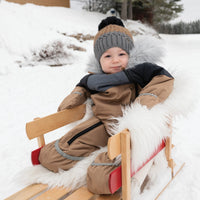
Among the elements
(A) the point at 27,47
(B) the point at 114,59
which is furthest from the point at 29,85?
(B) the point at 114,59

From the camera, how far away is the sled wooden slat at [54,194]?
2.61 feet

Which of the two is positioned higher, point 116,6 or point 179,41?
point 116,6

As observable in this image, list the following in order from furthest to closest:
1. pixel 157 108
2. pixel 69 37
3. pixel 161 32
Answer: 1. pixel 161 32
2. pixel 69 37
3. pixel 157 108

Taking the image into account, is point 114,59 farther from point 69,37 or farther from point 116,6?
point 116,6

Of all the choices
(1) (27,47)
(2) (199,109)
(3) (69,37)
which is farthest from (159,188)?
(3) (69,37)

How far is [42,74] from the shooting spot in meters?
2.80

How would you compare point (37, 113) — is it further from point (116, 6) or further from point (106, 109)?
point (116, 6)

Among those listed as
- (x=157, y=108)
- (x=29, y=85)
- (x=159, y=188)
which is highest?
(x=157, y=108)

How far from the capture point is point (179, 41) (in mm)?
5469

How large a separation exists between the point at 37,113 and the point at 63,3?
16.9ft

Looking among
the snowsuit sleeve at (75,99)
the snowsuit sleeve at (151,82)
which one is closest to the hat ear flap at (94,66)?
the snowsuit sleeve at (75,99)

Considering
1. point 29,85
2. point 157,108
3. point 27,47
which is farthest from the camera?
point 27,47

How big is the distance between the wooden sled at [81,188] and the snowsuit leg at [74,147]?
0.30 feet

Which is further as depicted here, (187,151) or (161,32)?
(161,32)
